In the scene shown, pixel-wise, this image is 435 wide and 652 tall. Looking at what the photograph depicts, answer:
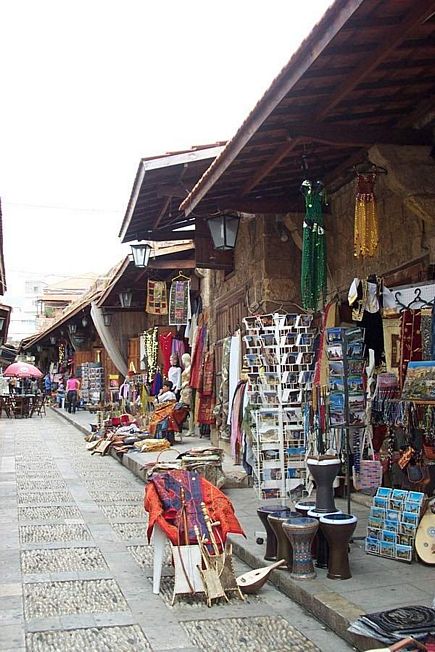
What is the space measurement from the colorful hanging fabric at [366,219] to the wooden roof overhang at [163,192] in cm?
295

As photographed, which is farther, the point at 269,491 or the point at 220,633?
the point at 269,491

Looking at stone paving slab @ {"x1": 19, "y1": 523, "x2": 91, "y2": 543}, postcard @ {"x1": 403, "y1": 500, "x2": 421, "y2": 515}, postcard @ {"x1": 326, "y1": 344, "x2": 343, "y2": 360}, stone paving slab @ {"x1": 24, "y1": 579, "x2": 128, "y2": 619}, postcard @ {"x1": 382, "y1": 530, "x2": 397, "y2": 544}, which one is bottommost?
stone paving slab @ {"x1": 24, "y1": 579, "x2": 128, "y2": 619}

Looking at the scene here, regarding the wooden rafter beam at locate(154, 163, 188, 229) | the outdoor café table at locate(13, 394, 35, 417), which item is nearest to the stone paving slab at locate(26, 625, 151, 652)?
the wooden rafter beam at locate(154, 163, 188, 229)

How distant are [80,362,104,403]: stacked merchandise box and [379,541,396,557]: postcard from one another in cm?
2315

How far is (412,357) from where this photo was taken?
6613 mm

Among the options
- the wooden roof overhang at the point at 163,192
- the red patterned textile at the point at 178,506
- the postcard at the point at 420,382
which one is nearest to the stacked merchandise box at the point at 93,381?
the wooden roof overhang at the point at 163,192

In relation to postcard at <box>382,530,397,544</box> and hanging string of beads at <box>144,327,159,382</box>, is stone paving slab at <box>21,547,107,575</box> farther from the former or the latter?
hanging string of beads at <box>144,327,159,382</box>

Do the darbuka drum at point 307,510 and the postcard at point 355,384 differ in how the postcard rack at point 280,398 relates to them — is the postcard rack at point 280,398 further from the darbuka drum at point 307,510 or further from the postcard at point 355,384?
the darbuka drum at point 307,510

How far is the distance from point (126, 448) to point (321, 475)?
831 cm

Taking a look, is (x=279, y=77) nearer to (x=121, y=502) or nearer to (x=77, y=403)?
(x=121, y=502)

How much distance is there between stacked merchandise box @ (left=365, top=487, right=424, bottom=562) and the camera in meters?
5.61

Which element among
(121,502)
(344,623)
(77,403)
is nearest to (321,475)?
(344,623)

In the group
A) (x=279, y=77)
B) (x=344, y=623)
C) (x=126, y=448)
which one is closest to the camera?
(x=344, y=623)

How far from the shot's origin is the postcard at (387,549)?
5.76 metres
